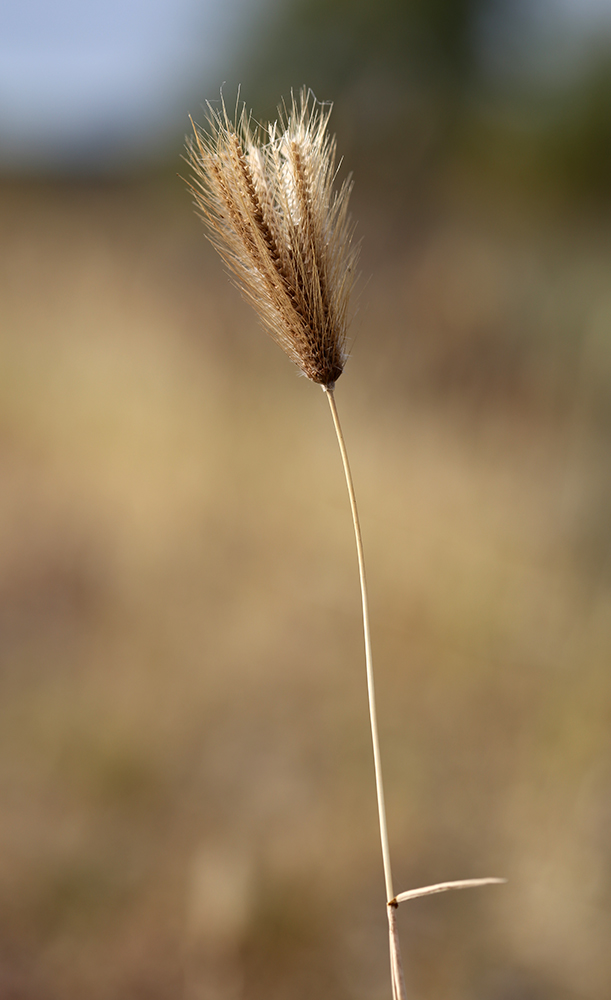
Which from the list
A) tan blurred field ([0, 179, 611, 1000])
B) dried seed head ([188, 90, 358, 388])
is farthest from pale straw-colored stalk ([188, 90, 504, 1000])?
tan blurred field ([0, 179, 611, 1000])

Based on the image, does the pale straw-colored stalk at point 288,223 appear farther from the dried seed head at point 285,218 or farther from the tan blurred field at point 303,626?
the tan blurred field at point 303,626

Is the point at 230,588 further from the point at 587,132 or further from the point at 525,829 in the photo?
the point at 587,132

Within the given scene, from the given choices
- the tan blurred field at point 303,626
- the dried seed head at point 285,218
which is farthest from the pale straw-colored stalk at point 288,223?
the tan blurred field at point 303,626

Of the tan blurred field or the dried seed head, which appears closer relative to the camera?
the dried seed head

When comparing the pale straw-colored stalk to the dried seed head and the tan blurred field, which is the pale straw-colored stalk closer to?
the dried seed head

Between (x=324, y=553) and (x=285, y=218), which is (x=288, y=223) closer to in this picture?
(x=285, y=218)

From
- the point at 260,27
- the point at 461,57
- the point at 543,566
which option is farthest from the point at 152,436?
the point at 260,27
